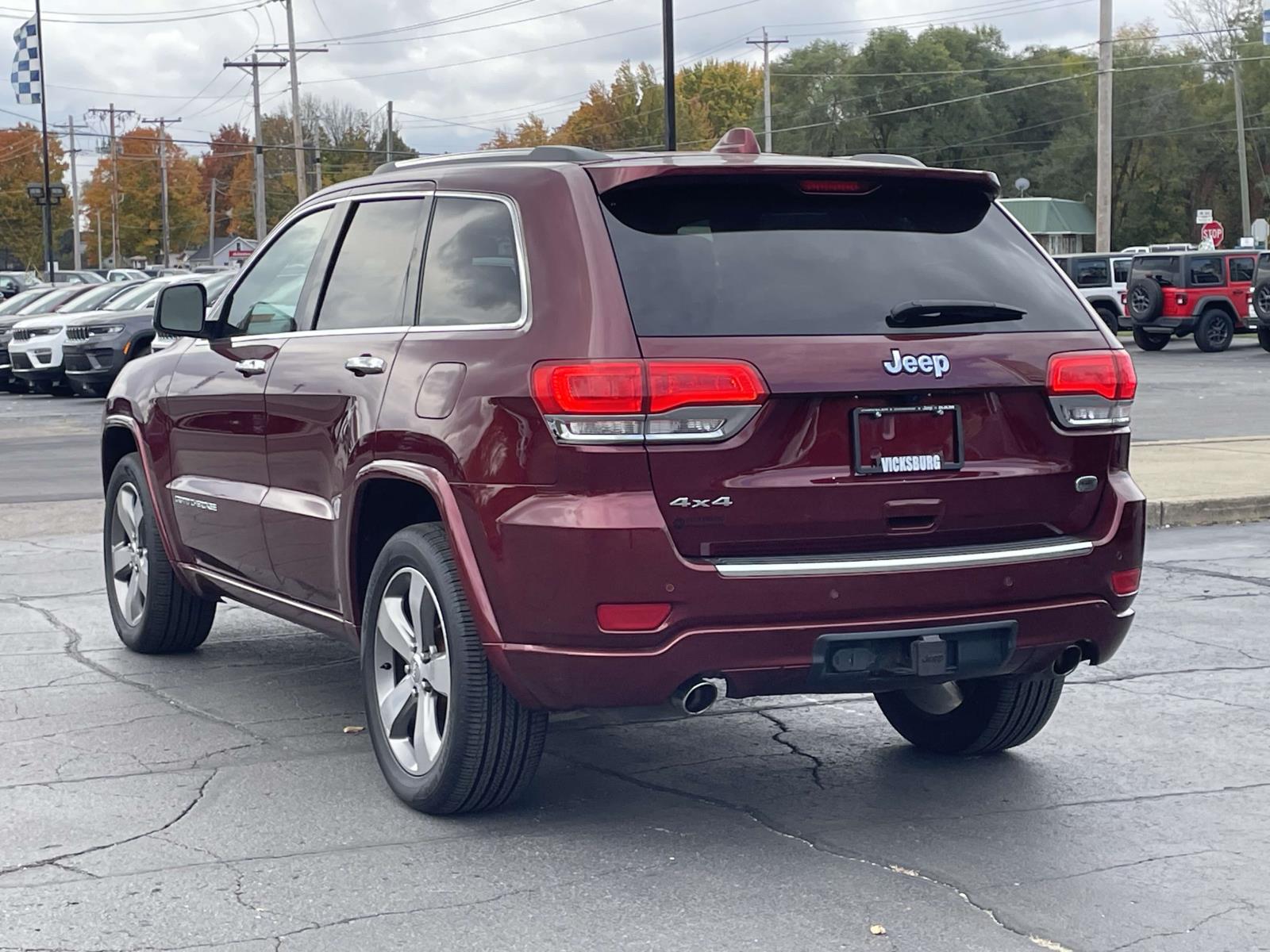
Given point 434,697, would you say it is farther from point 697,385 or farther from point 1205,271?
point 1205,271

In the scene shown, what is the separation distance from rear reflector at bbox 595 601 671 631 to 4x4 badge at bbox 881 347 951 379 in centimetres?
86

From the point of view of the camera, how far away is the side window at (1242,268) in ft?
111

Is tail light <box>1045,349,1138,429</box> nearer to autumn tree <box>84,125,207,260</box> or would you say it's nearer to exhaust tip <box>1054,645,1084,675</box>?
exhaust tip <box>1054,645,1084,675</box>

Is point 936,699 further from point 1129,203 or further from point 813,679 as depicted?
point 1129,203

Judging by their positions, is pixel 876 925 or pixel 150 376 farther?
pixel 150 376

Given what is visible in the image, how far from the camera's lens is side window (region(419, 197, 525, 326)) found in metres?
4.77

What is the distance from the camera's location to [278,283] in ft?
20.2

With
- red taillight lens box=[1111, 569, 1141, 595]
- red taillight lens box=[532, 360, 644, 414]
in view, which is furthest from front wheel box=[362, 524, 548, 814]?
red taillight lens box=[1111, 569, 1141, 595]

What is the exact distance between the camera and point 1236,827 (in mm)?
4816

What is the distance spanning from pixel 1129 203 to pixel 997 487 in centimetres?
8092

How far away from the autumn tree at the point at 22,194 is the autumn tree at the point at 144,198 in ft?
16.2

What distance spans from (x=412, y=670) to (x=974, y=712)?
178 cm

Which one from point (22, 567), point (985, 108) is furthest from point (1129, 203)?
point (22, 567)

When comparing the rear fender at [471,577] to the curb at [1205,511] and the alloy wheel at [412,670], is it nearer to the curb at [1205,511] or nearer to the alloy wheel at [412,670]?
the alloy wheel at [412,670]
